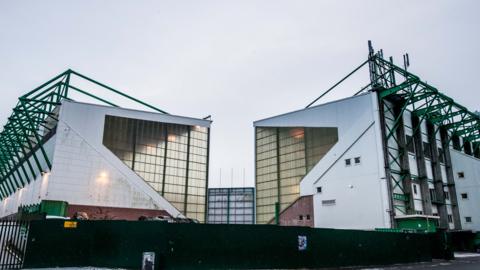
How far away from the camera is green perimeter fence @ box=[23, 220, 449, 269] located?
17.2 metres

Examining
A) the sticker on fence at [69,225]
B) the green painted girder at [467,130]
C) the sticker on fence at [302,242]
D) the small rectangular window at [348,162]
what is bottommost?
the sticker on fence at [302,242]

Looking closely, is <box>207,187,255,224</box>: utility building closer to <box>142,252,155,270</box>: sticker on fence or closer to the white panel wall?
the white panel wall

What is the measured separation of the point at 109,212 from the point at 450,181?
153 feet

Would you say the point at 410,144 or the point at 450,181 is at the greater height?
the point at 410,144

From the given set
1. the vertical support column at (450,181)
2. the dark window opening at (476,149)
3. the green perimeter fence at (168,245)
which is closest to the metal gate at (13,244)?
the green perimeter fence at (168,245)

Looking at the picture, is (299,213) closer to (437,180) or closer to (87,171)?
(437,180)

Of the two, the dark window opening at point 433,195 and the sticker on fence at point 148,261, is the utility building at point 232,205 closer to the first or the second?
the dark window opening at point 433,195

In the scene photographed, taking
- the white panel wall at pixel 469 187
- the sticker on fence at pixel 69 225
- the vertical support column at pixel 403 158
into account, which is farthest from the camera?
the white panel wall at pixel 469 187

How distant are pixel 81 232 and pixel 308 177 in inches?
1369

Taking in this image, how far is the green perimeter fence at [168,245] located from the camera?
17.2m

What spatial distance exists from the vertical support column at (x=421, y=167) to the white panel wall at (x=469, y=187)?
26.5 feet

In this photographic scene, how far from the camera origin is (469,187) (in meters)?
50.2

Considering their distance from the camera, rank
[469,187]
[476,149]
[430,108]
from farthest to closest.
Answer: [476,149]
[469,187]
[430,108]

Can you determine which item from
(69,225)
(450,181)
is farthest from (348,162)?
(69,225)
